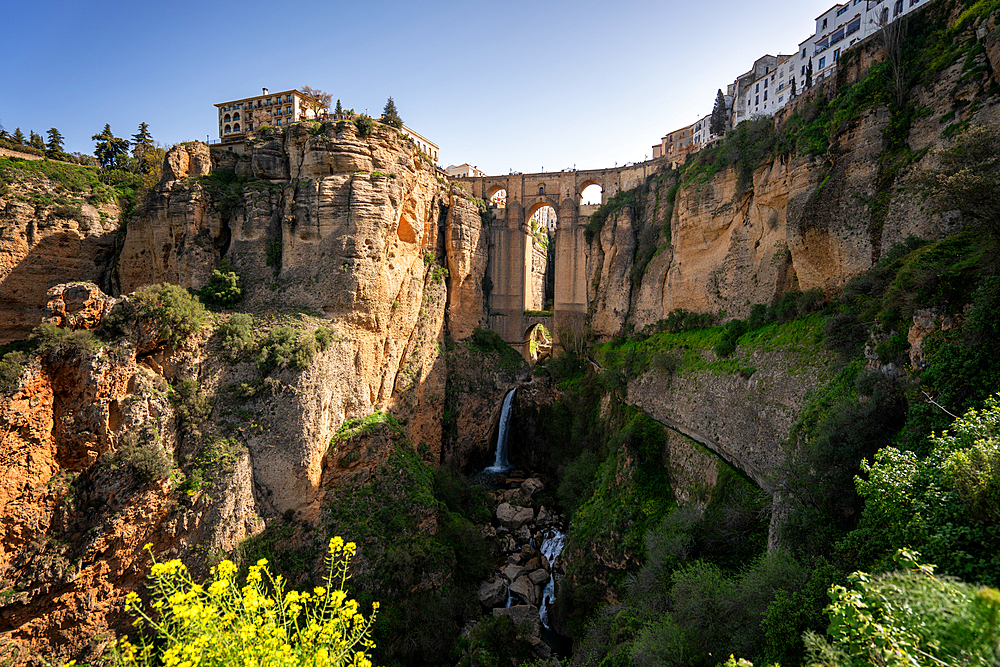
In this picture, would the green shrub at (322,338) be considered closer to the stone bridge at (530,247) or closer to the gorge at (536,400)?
the gorge at (536,400)

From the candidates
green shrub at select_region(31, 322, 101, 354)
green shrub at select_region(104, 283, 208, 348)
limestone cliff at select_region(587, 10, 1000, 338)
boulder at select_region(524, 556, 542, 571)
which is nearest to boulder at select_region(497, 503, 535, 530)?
boulder at select_region(524, 556, 542, 571)

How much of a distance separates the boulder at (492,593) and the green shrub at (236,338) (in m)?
13.7

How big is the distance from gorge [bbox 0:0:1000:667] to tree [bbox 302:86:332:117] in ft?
26.5

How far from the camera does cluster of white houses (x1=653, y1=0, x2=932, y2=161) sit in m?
28.8

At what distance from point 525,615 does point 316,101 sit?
3300 centimetres

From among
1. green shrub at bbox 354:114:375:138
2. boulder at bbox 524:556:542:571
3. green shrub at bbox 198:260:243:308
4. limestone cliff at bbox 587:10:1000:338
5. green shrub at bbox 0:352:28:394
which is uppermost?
green shrub at bbox 354:114:375:138

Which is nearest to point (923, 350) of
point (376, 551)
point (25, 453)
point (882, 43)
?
point (882, 43)

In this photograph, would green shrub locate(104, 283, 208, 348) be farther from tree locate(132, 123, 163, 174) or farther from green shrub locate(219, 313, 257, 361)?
tree locate(132, 123, 163, 174)

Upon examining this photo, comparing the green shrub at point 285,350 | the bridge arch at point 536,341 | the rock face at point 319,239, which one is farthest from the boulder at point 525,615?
the bridge arch at point 536,341

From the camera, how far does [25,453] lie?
39.7ft

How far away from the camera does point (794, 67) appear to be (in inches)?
1455

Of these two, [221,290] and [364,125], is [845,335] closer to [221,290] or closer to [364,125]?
[364,125]

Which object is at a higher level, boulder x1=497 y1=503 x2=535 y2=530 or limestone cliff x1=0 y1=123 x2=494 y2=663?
limestone cliff x1=0 y1=123 x2=494 y2=663

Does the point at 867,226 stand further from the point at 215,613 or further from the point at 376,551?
the point at 376,551
